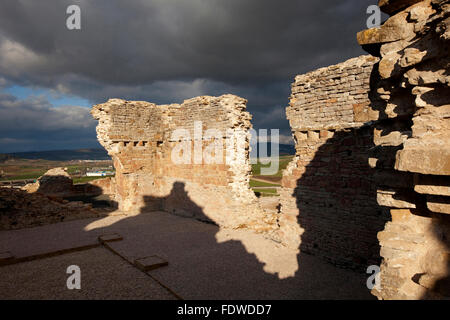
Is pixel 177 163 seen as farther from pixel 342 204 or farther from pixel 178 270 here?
pixel 342 204

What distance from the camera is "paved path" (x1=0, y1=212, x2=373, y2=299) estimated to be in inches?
227

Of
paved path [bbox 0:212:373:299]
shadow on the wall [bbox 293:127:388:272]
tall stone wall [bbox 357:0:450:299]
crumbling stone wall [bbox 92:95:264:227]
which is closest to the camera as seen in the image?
tall stone wall [bbox 357:0:450:299]

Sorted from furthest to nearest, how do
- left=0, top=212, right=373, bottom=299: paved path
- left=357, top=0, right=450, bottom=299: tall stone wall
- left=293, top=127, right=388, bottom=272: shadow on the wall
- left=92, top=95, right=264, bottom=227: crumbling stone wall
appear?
1. left=92, top=95, right=264, bottom=227: crumbling stone wall
2. left=293, top=127, right=388, bottom=272: shadow on the wall
3. left=0, top=212, right=373, bottom=299: paved path
4. left=357, top=0, right=450, bottom=299: tall stone wall

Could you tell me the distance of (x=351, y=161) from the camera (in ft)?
21.8

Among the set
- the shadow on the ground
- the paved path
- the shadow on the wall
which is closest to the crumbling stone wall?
the shadow on the ground

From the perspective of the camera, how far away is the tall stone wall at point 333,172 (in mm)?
6375

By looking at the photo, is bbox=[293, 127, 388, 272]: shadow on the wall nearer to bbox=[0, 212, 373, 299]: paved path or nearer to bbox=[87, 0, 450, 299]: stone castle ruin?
bbox=[87, 0, 450, 299]: stone castle ruin

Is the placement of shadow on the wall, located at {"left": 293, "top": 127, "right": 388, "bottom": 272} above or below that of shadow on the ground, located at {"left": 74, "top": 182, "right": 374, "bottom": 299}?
above

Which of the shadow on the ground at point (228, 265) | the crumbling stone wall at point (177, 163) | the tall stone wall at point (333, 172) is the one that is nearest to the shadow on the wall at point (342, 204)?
the tall stone wall at point (333, 172)

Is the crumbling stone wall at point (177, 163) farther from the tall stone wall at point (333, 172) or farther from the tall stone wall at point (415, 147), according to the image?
the tall stone wall at point (415, 147)

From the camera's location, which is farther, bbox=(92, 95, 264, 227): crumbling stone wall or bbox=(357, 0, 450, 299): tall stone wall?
bbox=(92, 95, 264, 227): crumbling stone wall

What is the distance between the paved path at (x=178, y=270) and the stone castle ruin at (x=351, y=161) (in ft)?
3.04

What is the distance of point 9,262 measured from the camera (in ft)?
24.2

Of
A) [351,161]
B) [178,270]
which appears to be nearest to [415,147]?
[351,161]
